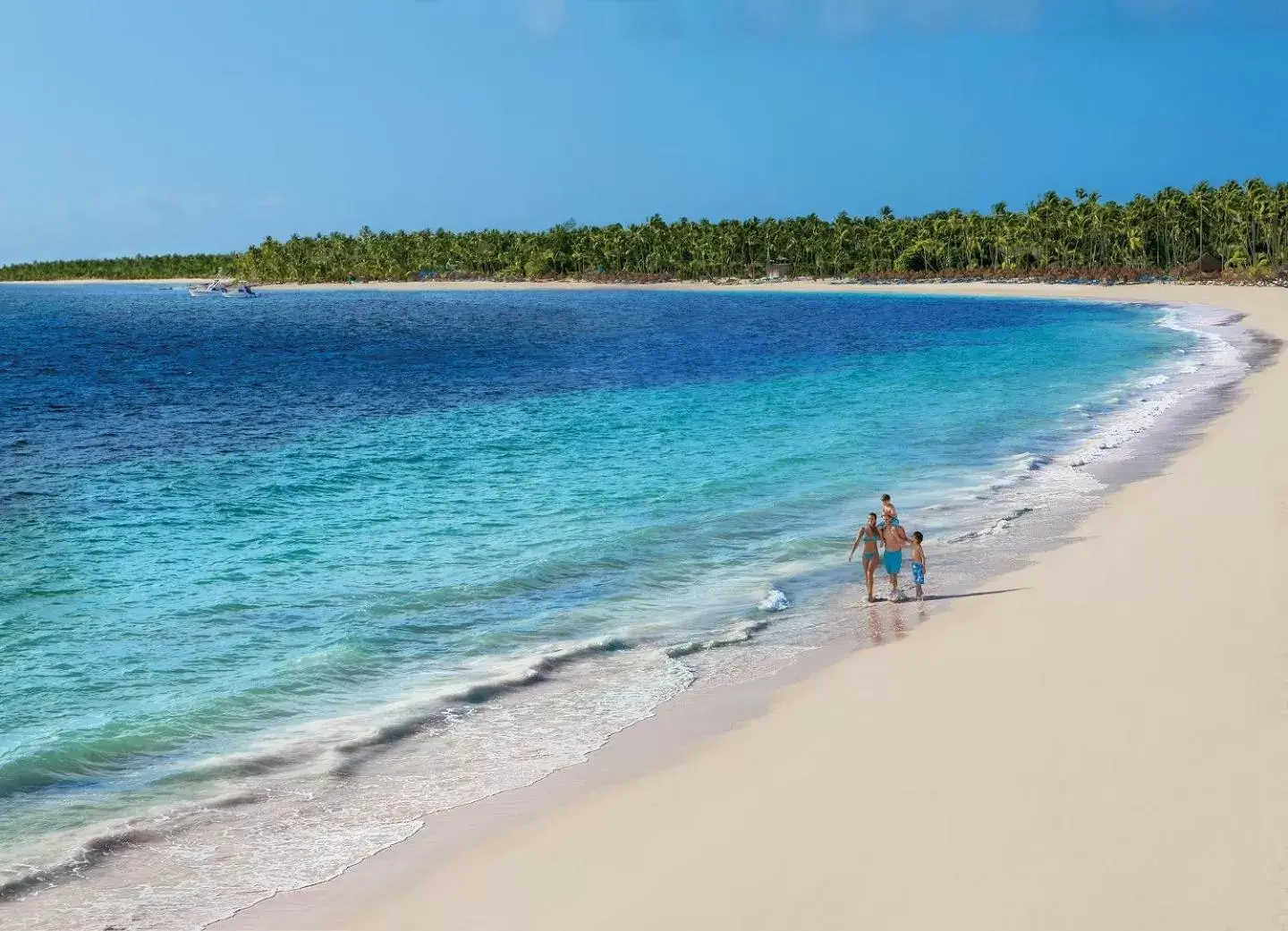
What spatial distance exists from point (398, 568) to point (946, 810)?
14004 millimetres

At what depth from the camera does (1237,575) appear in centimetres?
1783

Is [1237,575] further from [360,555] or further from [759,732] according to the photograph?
[360,555]

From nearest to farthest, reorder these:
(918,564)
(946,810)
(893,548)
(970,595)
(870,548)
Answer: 1. (946,810)
2. (918,564)
3. (970,595)
4. (893,548)
5. (870,548)

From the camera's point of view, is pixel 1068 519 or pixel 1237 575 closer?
pixel 1237 575

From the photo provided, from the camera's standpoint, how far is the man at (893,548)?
18.7m

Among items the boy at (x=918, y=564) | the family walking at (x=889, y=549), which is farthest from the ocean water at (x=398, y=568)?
the boy at (x=918, y=564)

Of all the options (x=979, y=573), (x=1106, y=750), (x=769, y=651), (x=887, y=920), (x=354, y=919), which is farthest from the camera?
(x=979, y=573)

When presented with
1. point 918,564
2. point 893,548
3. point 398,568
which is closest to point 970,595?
point 918,564

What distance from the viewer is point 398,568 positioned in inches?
883

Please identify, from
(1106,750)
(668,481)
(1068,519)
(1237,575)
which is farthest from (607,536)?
(1106,750)

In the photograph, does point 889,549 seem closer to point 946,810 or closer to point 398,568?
point 946,810

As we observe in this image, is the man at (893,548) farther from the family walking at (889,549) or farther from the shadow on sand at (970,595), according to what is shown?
the shadow on sand at (970,595)

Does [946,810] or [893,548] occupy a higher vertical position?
[893,548]

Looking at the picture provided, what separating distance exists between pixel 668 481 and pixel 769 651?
1531 centimetres
